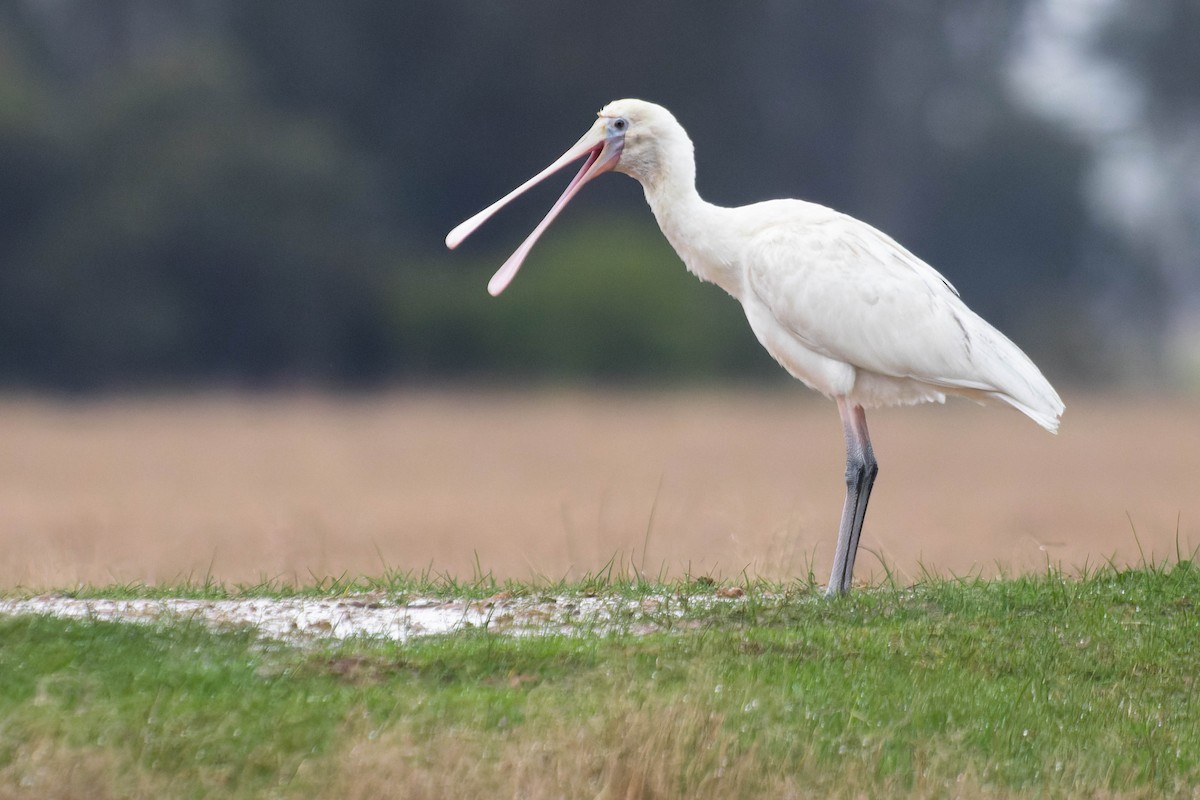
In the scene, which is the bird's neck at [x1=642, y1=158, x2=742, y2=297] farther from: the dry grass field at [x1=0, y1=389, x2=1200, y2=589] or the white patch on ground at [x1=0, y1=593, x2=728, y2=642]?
the white patch on ground at [x1=0, y1=593, x2=728, y2=642]

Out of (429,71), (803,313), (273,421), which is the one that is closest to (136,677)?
(803,313)

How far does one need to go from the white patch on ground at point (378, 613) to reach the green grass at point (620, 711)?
0.27 m

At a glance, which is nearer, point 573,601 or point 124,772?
point 124,772

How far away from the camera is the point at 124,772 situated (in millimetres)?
6734

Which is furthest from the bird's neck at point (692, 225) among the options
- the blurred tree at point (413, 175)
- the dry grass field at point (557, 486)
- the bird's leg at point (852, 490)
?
the blurred tree at point (413, 175)

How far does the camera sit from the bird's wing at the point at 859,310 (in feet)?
33.4

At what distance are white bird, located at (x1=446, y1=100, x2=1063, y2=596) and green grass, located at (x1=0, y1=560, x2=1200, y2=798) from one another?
162 cm

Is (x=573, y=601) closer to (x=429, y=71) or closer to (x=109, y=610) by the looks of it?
(x=109, y=610)

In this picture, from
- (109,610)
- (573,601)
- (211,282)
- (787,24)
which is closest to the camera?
(109,610)

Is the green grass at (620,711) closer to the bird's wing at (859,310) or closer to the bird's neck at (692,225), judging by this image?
the bird's wing at (859,310)

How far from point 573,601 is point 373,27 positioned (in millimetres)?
33517

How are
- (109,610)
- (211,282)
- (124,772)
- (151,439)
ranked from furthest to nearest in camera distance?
(211,282), (151,439), (109,610), (124,772)

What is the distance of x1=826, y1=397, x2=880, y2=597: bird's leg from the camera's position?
33.0ft

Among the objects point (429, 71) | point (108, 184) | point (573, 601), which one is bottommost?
point (573, 601)
